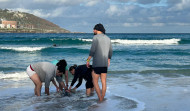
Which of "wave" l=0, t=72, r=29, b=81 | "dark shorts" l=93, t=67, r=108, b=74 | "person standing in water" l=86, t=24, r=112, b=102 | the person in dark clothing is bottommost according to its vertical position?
"wave" l=0, t=72, r=29, b=81

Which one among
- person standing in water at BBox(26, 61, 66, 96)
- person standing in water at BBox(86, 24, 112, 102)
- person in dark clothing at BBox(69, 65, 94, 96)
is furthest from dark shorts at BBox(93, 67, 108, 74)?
person in dark clothing at BBox(69, 65, 94, 96)

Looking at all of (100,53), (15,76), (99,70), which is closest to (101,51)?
(100,53)

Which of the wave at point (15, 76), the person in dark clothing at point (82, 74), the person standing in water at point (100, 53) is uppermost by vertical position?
the person standing in water at point (100, 53)

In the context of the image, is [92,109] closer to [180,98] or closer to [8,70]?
[180,98]

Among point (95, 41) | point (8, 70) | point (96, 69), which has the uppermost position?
point (95, 41)

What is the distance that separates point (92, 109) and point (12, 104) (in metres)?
2.11

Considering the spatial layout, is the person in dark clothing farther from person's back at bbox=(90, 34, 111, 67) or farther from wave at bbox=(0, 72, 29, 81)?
wave at bbox=(0, 72, 29, 81)

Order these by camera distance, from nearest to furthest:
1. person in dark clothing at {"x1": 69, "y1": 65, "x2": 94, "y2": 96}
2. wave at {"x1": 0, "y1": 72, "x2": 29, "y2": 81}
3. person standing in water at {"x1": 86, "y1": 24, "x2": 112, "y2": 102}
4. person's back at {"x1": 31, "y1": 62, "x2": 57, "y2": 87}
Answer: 1. person standing in water at {"x1": 86, "y1": 24, "x2": 112, "y2": 102}
2. person's back at {"x1": 31, "y1": 62, "x2": 57, "y2": 87}
3. person in dark clothing at {"x1": 69, "y1": 65, "x2": 94, "y2": 96}
4. wave at {"x1": 0, "y1": 72, "x2": 29, "y2": 81}

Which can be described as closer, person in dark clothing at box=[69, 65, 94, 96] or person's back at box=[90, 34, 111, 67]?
person's back at box=[90, 34, 111, 67]

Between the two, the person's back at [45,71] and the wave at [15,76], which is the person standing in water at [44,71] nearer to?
the person's back at [45,71]

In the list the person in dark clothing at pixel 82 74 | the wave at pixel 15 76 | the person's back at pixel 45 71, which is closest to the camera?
the person's back at pixel 45 71

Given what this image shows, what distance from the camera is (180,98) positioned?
7078 millimetres

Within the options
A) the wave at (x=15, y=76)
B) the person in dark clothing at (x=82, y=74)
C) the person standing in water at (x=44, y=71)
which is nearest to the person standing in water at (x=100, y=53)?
the person standing in water at (x=44, y=71)

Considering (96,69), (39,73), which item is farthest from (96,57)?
(39,73)
